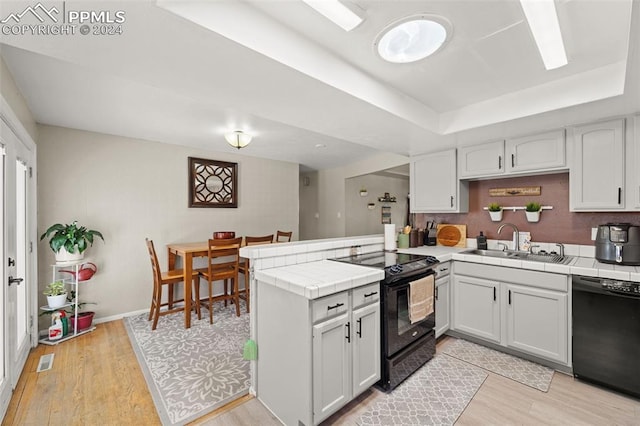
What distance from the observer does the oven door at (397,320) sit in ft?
6.67

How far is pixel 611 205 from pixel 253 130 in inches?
144

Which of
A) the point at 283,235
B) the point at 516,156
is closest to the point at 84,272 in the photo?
the point at 283,235

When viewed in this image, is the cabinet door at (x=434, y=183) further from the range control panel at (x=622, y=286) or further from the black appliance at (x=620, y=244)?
the range control panel at (x=622, y=286)

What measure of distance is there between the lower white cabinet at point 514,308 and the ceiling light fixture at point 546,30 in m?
1.64

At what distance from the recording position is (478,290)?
8.97 ft

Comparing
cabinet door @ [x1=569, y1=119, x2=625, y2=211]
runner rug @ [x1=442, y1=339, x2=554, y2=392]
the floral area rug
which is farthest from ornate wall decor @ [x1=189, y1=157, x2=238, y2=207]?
cabinet door @ [x1=569, y1=119, x2=625, y2=211]

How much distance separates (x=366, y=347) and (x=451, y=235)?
2255mm

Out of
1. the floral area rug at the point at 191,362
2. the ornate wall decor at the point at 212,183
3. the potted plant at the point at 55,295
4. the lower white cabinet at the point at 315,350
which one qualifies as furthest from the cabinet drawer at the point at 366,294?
the ornate wall decor at the point at 212,183

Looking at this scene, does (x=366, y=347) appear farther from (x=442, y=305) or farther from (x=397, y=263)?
(x=442, y=305)

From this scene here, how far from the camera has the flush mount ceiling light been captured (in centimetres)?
154

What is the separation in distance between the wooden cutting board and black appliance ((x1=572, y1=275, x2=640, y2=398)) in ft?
4.34

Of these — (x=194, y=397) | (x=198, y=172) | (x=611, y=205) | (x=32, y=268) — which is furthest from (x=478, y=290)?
(x=32, y=268)

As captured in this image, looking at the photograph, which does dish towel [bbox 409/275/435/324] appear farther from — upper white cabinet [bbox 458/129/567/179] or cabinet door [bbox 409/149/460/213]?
upper white cabinet [bbox 458/129/567/179]

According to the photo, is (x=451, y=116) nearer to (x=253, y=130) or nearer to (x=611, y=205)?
(x=611, y=205)
